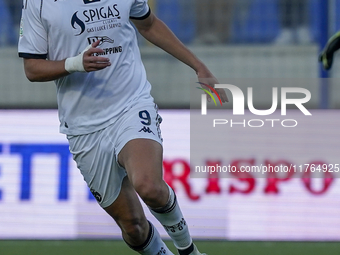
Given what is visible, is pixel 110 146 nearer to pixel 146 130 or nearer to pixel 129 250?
pixel 146 130

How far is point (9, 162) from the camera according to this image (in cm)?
541

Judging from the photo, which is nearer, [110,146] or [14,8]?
[110,146]

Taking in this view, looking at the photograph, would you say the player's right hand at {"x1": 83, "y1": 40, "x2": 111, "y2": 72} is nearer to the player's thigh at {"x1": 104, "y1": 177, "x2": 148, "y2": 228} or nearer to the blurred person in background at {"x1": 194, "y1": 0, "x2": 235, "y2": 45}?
the player's thigh at {"x1": 104, "y1": 177, "x2": 148, "y2": 228}

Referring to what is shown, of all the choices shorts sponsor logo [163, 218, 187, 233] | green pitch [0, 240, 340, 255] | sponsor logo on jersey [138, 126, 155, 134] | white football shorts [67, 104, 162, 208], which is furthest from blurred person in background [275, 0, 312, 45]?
shorts sponsor logo [163, 218, 187, 233]

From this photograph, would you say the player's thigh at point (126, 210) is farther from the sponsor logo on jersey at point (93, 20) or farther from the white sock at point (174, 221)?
the sponsor logo on jersey at point (93, 20)

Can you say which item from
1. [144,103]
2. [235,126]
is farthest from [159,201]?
[235,126]

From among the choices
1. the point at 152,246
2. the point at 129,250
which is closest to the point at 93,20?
the point at 152,246

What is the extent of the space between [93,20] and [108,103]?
47 cm

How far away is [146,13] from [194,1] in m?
3.93

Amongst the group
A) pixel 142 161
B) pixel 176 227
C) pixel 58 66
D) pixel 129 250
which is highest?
pixel 58 66

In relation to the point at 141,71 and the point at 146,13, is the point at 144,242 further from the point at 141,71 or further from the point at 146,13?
the point at 146,13

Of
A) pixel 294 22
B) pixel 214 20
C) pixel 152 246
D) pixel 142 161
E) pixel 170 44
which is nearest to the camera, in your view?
pixel 142 161

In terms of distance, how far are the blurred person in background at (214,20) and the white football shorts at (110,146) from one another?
13.8ft

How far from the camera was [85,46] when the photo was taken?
3363 millimetres
